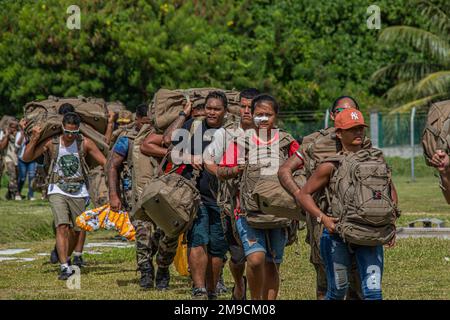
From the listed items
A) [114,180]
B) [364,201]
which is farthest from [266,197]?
[114,180]

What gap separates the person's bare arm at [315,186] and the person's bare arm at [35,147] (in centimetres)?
608

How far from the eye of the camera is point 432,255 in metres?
14.0

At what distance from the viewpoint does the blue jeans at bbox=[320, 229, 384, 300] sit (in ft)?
26.5

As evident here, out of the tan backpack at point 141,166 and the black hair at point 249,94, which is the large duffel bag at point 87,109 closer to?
the tan backpack at point 141,166

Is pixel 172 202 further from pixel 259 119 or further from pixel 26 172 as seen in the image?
pixel 26 172

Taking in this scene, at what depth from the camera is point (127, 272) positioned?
45.6 ft

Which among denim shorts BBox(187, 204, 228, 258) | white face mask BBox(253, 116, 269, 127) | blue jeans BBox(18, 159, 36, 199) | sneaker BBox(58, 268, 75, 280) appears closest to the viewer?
white face mask BBox(253, 116, 269, 127)

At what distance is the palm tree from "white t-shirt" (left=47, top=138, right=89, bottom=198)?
25159 millimetres

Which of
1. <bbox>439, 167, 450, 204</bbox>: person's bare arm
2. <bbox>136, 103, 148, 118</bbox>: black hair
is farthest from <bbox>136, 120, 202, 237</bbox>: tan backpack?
<bbox>136, 103, 148, 118</bbox>: black hair

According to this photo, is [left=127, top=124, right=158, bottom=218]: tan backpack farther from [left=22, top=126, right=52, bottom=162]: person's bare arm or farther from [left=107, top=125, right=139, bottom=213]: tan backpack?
[left=22, top=126, right=52, bottom=162]: person's bare arm

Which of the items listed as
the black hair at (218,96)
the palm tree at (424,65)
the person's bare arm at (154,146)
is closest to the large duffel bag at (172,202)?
the black hair at (218,96)

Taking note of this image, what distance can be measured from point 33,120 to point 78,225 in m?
→ 1.88

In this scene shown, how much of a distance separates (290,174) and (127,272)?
5641 millimetres
